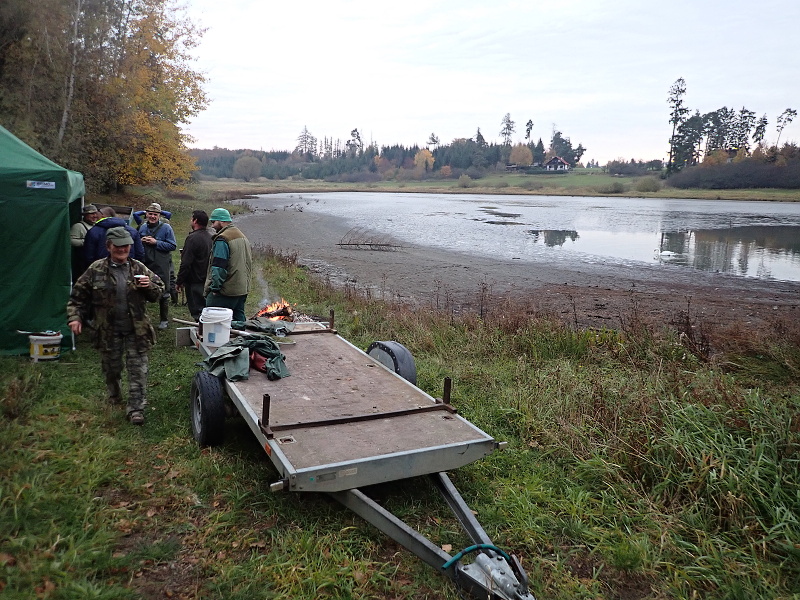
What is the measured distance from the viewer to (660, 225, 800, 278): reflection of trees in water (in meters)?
22.3

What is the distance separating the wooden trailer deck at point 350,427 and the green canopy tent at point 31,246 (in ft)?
9.93

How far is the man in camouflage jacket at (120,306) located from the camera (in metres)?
5.61

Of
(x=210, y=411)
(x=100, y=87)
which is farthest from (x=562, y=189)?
(x=210, y=411)

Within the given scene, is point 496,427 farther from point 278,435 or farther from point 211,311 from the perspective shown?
point 211,311

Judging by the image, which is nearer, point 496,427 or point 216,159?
point 496,427

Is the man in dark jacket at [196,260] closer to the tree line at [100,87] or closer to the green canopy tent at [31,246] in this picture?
the green canopy tent at [31,246]

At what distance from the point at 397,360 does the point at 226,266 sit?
9.23ft

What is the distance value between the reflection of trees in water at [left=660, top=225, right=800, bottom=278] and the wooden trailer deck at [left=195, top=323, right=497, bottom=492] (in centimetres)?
1939

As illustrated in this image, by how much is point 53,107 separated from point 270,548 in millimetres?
23335

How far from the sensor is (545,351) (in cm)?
870

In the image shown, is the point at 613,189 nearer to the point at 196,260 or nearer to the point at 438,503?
the point at 196,260

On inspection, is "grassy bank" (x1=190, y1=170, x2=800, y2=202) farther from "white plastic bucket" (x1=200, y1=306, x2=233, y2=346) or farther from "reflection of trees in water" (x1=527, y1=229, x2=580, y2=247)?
"white plastic bucket" (x1=200, y1=306, x2=233, y2=346)

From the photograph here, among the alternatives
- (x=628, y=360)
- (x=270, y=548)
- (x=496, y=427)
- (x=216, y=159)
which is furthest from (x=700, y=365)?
(x=216, y=159)

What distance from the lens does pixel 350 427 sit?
15.1 ft
